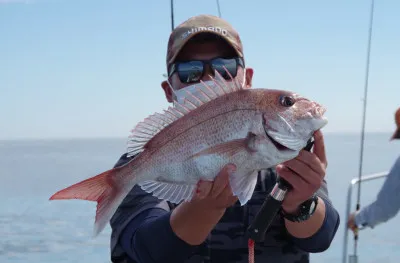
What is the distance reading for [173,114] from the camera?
183cm

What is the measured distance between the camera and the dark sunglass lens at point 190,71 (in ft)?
7.79

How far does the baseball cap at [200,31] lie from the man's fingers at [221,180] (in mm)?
957

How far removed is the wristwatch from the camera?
1939mm

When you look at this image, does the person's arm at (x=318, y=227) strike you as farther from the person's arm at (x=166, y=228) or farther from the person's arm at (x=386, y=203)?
the person's arm at (x=386, y=203)

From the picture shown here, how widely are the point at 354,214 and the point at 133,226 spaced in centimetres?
261

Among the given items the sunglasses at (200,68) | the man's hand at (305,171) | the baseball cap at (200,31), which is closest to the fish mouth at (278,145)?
the man's hand at (305,171)

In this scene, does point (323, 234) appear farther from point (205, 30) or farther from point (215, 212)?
point (205, 30)

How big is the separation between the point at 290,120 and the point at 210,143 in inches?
12.2

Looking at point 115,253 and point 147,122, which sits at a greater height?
point 147,122

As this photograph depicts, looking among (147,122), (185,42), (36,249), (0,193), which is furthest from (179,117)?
(0,193)

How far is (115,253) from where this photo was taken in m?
2.27

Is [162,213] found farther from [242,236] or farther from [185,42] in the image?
[185,42]

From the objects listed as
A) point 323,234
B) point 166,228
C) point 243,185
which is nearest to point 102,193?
point 166,228

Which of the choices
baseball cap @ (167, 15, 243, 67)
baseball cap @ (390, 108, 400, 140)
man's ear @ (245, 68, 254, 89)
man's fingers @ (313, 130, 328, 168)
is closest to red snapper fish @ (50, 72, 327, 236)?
man's fingers @ (313, 130, 328, 168)
